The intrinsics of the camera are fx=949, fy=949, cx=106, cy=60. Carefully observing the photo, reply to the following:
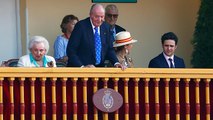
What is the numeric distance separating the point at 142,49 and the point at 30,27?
193cm

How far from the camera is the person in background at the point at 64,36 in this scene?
14.3m

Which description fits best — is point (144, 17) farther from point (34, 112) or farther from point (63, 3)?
point (34, 112)

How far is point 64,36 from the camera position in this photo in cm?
1441

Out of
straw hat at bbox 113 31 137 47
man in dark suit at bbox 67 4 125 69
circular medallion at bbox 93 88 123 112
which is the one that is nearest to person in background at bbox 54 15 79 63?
straw hat at bbox 113 31 137 47

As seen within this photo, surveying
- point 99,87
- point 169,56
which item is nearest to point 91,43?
point 99,87

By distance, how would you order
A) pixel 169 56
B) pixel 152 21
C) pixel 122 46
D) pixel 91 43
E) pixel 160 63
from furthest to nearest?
1. pixel 152 21
2. pixel 169 56
3. pixel 160 63
4. pixel 122 46
5. pixel 91 43

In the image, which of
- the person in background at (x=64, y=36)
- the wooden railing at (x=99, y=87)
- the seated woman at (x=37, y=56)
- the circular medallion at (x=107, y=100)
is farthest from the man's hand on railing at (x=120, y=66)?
the person in background at (x=64, y=36)

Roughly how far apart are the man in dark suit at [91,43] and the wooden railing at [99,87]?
1.63 feet

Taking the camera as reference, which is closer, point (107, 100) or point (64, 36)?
point (107, 100)

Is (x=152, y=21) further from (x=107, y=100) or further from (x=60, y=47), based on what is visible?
(x=107, y=100)

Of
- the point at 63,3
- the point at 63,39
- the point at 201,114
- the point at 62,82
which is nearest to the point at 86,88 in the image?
the point at 62,82

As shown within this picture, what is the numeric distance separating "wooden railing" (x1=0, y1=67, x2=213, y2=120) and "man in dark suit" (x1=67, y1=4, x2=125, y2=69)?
1.63 feet

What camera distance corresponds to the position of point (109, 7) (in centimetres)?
1445

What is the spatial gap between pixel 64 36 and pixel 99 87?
265cm
